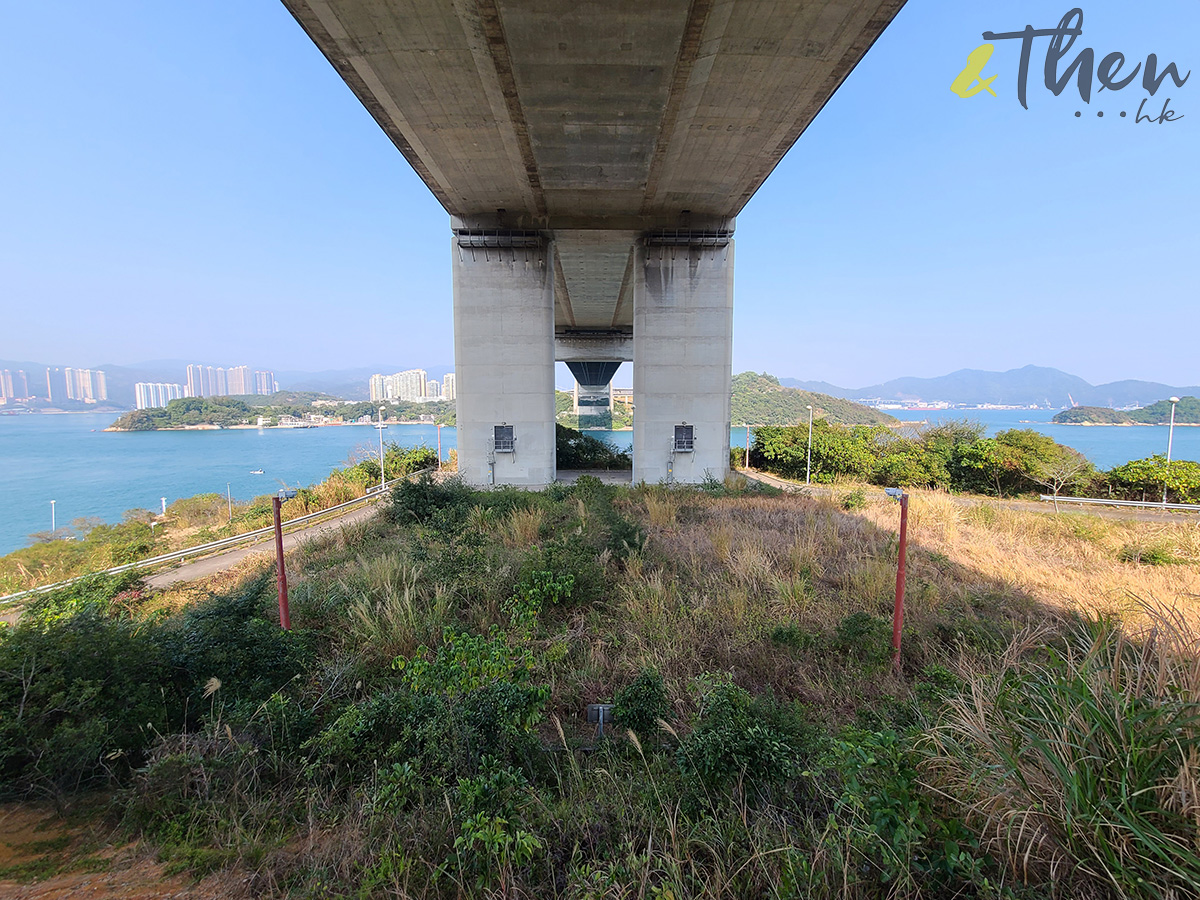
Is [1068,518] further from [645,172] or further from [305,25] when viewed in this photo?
[305,25]

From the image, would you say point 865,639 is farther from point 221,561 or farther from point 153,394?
point 153,394

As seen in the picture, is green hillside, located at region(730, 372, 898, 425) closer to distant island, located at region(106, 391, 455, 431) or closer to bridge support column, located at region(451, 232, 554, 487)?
bridge support column, located at region(451, 232, 554, 487)

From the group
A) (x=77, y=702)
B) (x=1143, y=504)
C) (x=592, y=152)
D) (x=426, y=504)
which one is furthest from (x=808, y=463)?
(x=77, y=702)

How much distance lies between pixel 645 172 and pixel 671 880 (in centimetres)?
1616

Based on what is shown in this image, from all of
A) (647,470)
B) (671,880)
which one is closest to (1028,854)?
(671,880)

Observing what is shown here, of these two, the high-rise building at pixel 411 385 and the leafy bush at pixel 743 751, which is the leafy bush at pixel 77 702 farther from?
the high-rise building at pixel 411 385

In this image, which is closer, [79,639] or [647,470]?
[79,639]

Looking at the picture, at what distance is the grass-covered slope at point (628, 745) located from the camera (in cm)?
191

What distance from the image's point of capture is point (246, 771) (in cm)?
271

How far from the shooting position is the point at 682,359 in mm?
18156

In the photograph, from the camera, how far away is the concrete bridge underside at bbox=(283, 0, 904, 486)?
9.03m

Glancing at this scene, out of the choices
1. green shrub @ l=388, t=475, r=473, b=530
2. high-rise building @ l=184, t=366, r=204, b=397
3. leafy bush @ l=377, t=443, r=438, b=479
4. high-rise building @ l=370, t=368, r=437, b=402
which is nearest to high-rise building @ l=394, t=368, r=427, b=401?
high-rise building @ l=370, t=368, r=437, b=402

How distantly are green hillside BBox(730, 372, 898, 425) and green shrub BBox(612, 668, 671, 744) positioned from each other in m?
61.9

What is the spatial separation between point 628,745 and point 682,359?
16304mm
